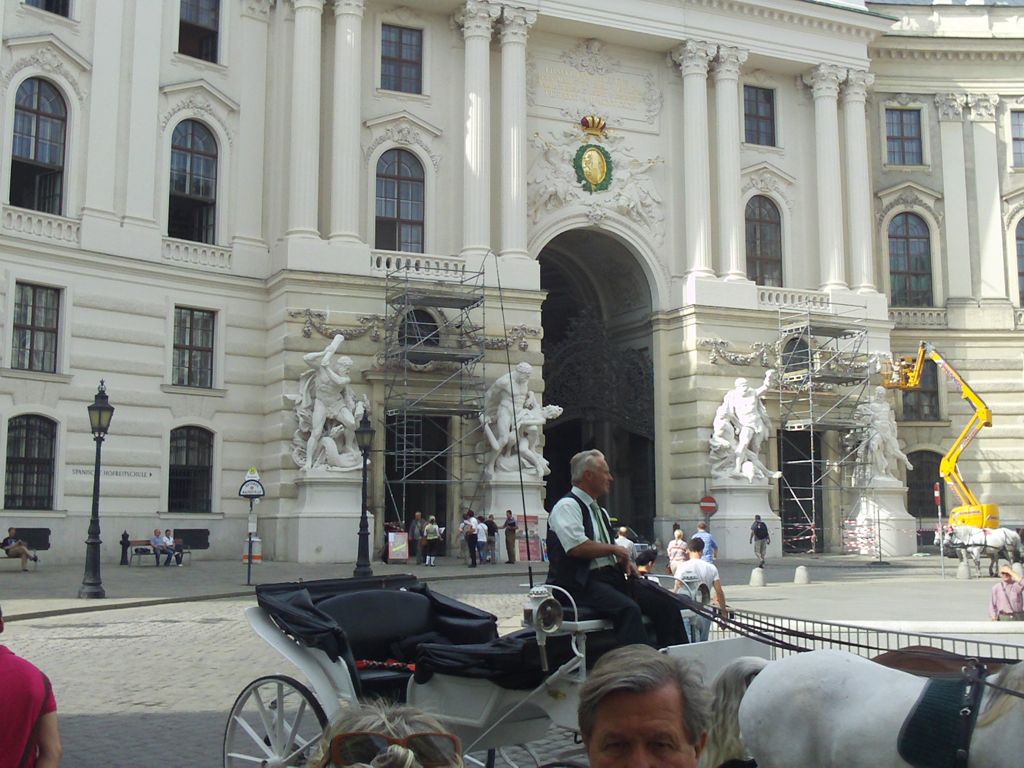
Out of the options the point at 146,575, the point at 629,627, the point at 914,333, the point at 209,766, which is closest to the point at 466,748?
the point at 629,627

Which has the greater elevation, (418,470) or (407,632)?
(418,470)

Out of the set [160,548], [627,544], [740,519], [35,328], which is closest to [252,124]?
[35,328]

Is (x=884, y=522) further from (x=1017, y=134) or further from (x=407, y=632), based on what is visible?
(x=407, y=632)

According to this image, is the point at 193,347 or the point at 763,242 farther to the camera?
the point at 763,242

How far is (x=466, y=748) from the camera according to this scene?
24.1ft

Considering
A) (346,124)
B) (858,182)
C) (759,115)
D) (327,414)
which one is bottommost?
(327,414)

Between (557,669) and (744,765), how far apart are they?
1485mm

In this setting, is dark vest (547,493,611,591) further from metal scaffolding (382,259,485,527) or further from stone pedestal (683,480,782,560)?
stone pedestal (683,480,782,560)

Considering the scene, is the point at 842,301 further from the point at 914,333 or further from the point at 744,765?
the point at 744,765

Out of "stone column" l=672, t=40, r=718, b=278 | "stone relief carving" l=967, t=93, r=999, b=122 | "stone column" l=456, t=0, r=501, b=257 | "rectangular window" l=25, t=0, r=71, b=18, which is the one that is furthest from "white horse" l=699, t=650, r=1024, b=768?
"stone relief carving" l=967, t=93, r=999, b=122

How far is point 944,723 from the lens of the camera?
5219 millimetres

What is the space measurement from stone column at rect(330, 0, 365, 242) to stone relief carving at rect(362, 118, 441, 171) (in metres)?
0.92

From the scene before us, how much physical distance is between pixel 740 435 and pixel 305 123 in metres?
15.9

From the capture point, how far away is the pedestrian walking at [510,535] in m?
32.4
